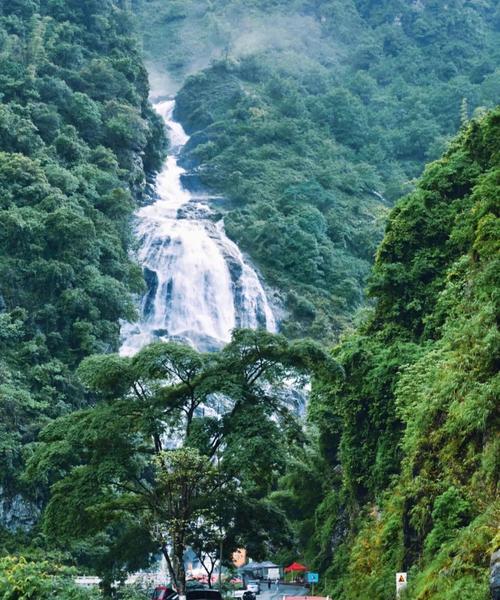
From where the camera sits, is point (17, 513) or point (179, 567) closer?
point (179, 567)

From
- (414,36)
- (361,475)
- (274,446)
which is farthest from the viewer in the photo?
(414,36)

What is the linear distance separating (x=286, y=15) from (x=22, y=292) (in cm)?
6668

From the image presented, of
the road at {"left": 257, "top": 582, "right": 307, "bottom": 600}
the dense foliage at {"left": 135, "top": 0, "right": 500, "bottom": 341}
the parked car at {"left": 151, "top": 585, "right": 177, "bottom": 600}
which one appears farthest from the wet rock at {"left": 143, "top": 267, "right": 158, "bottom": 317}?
the parked car at {"left": 151, "top": 585, "right": 177, "bottom": 600}

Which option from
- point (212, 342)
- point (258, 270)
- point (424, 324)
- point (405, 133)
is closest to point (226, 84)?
point (405, 133)

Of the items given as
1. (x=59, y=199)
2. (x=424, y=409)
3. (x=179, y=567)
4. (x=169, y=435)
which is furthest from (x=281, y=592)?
(x=59, y=199)

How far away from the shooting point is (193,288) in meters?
56.2

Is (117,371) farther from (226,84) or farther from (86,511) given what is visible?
(226,84)

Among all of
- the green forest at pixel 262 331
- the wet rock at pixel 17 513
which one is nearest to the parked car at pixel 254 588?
the green forest at pixel 262 331

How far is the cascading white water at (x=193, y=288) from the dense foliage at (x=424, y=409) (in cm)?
1746

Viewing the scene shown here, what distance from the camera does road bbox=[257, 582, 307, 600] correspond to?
3375cm

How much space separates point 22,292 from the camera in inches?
1773

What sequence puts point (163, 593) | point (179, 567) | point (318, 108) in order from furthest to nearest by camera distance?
point (318, 108) → point (163, 593) → point (179, 567)

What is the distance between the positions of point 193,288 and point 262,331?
3148 centimetres

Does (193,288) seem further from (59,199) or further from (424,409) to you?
(424,409)
